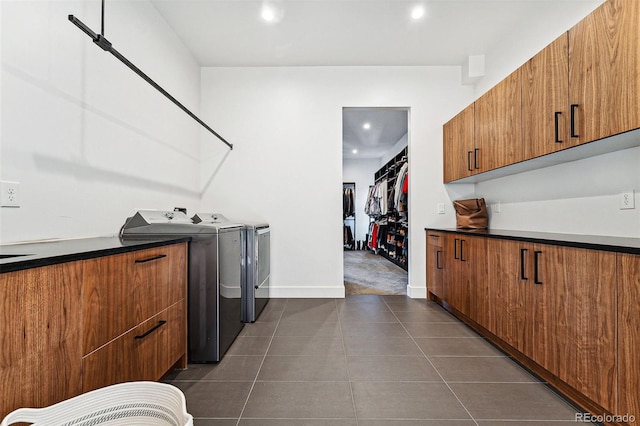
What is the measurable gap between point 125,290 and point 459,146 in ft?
10.5

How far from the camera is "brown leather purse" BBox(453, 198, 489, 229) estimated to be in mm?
3105

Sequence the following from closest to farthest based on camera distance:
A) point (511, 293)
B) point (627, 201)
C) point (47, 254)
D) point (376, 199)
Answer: point (47, 254) < point (627, 201) < point (511, 293) < point (376, 199)

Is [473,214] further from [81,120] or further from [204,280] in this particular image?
[81,120]

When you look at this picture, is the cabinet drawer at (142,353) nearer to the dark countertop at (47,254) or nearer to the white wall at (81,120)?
the dark countertop at (47,254)

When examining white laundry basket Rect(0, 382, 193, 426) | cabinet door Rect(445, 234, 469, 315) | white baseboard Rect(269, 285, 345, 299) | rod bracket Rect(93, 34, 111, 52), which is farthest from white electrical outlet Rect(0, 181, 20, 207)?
cabinet door Rect(445, 234, 469, 315)

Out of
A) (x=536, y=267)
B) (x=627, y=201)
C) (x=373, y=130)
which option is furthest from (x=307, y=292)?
(x=373, y=130)

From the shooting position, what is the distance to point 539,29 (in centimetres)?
248

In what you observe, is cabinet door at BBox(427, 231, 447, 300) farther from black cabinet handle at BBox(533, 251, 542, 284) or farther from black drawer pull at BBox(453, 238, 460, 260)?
black cabinet handle at BBox(533, 251, 542, 284)

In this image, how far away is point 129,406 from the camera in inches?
37.4

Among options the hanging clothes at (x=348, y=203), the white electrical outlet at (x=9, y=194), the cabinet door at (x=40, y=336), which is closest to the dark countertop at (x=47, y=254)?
the cabinet door at (x=40, y=336)

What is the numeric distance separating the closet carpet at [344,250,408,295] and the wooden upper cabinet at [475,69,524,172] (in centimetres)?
200

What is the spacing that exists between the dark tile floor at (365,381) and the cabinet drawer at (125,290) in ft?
1.87

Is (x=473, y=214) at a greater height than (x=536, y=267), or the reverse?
(x=473, y=214)

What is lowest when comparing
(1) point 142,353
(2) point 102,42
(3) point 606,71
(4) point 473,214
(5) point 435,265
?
(1) point 142,353
